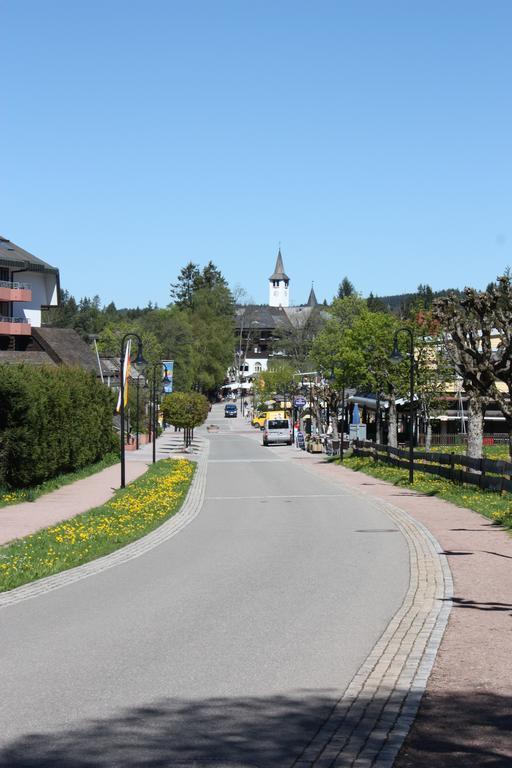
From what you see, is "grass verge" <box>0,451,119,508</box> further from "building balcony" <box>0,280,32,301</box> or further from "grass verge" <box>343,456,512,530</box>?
"building balcony" <box>0,280,32,301</box>

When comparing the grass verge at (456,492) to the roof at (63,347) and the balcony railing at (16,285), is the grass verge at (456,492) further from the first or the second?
the balcony railing at (16,285)

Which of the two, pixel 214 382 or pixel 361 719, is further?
pixel 214 382

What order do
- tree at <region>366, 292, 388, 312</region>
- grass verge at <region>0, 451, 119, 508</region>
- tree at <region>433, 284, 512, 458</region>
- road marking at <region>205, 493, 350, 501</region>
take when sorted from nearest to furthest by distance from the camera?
grass verge at <region>0, 451, 119, 508</region> < road marking at <region>205, 493, 350, 501</region> < tree at <region>433, 284, 512, 458</region> < tree at <region>366, 292, 388, 312</region>

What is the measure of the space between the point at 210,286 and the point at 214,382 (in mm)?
34811

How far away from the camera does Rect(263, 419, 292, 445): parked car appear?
78.9m

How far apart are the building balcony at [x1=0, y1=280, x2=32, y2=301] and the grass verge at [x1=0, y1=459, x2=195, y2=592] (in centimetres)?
3810

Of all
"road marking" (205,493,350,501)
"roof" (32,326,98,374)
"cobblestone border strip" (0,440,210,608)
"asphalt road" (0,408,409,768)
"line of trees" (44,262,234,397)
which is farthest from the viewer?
"line of trees" (44,262,234,397)

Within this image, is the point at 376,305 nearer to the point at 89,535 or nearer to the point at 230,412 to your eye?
the point at 230,412

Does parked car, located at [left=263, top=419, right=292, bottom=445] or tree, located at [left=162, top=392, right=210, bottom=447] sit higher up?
tree, located at [left=162, top=392, right=210, bottom=447]

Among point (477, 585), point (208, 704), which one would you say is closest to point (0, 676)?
point (208, 704)

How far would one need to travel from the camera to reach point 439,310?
35375mm

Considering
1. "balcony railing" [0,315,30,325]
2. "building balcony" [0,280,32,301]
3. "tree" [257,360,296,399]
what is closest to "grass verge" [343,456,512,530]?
"building balcony" [0,280,32,301]

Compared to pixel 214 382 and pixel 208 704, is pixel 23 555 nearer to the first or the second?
pixel 208 704

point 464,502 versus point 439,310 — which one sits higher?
point 439,310
